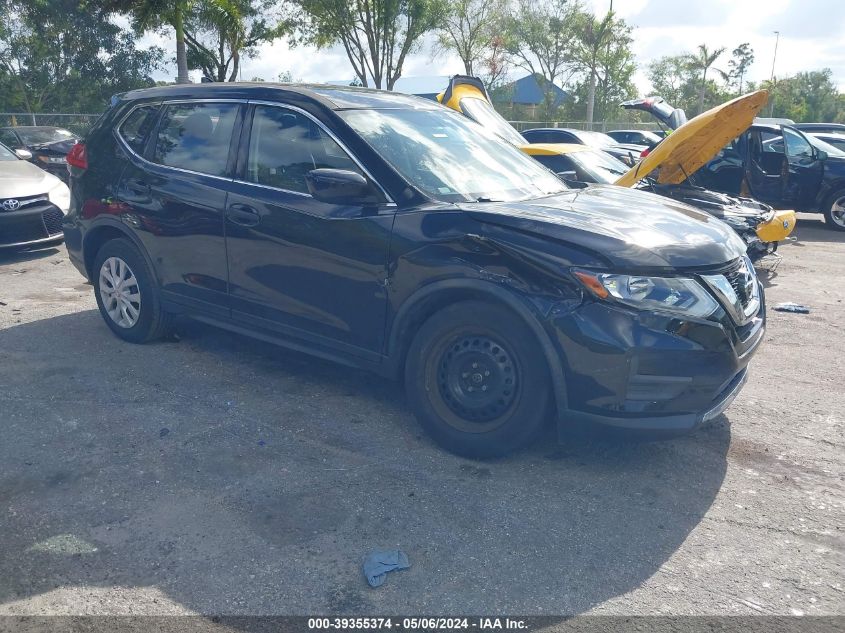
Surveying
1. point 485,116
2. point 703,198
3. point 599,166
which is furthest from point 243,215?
point 599,166

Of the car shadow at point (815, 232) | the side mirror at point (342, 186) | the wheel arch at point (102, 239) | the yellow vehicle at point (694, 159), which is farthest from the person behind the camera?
the car shadow at point (815, 232)

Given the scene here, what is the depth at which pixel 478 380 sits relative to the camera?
3984mm

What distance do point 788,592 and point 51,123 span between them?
1009 inches

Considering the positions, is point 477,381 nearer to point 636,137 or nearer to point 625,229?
Answer: point 625,229

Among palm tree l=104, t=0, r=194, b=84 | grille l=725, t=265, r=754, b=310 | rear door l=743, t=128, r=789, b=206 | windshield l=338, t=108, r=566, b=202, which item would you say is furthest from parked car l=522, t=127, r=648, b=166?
palm tree l=104, t=0, r=194, b=84

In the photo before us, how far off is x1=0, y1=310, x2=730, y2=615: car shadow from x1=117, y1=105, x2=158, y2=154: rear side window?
174 centimetres

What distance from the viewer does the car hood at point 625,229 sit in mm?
3709

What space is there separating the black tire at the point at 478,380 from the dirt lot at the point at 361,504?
0.19 metres

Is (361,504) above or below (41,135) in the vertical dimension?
below

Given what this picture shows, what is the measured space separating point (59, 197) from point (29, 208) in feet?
1.55

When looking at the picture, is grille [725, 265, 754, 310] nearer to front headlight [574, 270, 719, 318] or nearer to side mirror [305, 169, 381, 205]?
front headlight [574, 270, 719, 318]

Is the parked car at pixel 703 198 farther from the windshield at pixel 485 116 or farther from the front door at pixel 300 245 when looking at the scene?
the front door at pixel 300 245

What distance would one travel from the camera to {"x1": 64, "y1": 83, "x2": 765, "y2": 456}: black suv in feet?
12.0

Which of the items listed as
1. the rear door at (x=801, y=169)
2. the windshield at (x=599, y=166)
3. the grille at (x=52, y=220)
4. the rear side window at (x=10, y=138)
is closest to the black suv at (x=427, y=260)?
the grille at (x=52, y=220)
